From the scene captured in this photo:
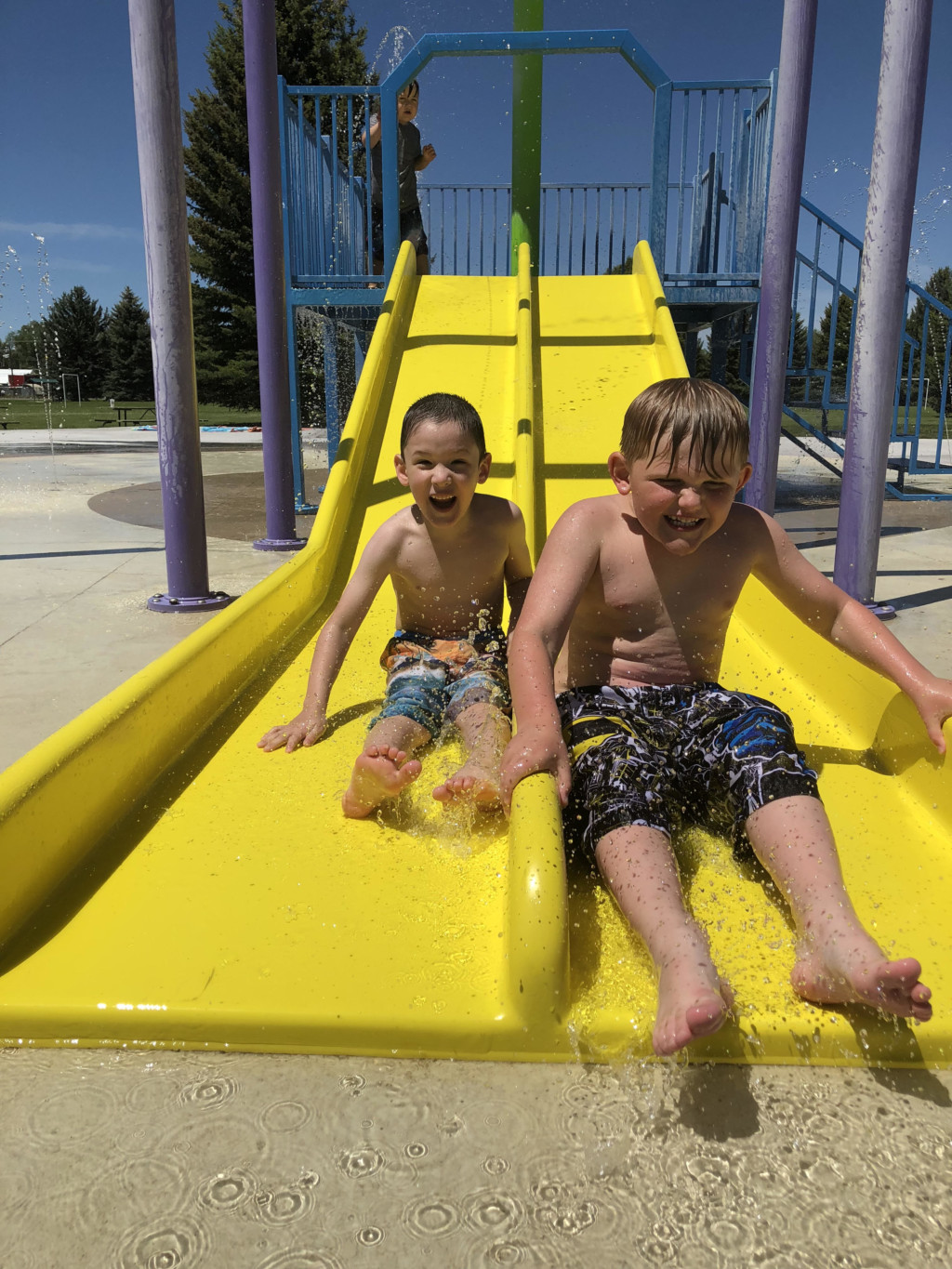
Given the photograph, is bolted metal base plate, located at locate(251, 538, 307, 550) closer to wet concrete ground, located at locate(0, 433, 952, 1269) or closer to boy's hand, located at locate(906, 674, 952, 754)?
boy's hand, located at locate(906, 674, 952, 754)

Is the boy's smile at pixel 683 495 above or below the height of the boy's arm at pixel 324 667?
above

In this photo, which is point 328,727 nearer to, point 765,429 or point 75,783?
point 75,783

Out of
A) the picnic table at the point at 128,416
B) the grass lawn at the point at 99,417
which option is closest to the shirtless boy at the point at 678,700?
the grass lawn at the point at 99,417

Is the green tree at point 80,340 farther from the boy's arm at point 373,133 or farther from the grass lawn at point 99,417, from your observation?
the boy's arm at point 373,133

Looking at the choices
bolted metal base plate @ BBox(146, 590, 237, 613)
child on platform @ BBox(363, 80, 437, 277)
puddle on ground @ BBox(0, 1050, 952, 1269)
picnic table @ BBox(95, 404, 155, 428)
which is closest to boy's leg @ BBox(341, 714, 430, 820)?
puddle on ground @ BBox(0, 1050, 952, 1269)

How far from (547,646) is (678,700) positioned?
0.37m

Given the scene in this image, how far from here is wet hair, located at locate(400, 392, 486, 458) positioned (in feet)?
7.73

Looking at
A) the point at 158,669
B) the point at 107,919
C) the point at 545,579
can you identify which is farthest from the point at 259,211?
the point at 107,919

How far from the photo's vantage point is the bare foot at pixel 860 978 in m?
1.22

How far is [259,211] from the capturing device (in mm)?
5684

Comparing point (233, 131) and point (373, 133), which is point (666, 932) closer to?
point (373, 133)

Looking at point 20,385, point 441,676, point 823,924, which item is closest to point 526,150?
point 441,676

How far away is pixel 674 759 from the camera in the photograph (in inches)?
74.0

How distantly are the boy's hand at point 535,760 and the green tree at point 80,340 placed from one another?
53779 mm
